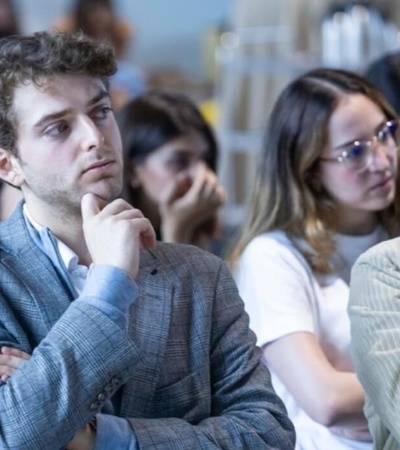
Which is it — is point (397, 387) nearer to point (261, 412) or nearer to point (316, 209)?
point (261, 412)

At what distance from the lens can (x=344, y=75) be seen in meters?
2.29

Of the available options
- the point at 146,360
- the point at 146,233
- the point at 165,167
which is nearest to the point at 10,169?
the point at 146,233

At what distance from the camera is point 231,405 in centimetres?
161

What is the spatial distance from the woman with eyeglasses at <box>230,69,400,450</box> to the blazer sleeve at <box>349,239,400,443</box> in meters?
0.20

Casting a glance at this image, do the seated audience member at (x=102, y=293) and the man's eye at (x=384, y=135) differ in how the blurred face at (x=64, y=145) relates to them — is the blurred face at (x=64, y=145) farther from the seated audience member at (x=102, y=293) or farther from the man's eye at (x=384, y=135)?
the man's eye at (x=384, y=135)

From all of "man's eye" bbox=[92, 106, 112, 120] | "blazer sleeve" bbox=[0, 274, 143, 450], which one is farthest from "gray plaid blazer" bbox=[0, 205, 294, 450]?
"man's eye" bbox=[92, 106, 112, 120]

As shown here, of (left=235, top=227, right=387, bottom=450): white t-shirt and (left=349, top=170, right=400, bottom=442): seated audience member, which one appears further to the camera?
(left=235, top=227, right=387, bottom=450): white t-shirt

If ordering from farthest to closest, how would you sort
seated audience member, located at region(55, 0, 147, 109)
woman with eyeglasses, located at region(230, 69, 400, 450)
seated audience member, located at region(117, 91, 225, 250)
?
seated audience member, located at region(55, 0, 147, 109) → seated audience member, located at region(117, 91, 225, 250) → woman with eyeglasses, located at region(230, 69, 400, 450)

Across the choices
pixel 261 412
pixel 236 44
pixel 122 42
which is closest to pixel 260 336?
pixel 261 412

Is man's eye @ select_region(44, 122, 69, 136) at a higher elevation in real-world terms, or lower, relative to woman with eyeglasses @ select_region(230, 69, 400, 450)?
higher

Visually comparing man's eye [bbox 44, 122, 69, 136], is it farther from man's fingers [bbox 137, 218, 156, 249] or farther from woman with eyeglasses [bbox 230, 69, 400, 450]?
woman with eyeglasses [bbox 230, 69, 400, 450]

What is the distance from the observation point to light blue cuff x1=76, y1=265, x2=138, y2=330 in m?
1.42

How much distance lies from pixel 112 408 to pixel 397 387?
0.45 metres

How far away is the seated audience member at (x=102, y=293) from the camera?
1429 millimetres
